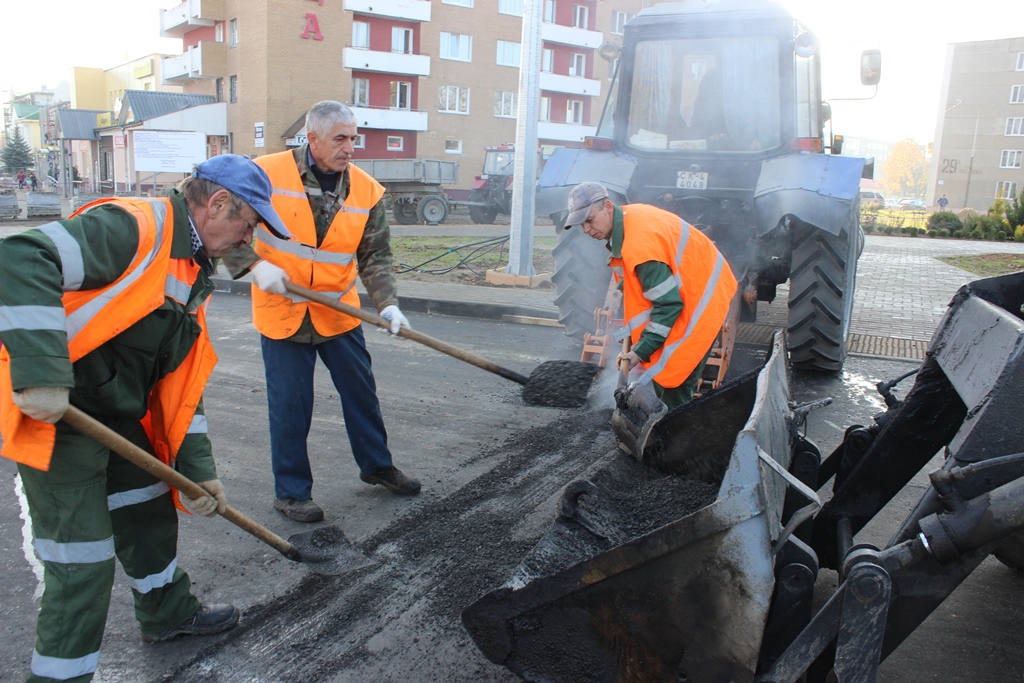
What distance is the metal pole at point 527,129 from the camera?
9414 mm

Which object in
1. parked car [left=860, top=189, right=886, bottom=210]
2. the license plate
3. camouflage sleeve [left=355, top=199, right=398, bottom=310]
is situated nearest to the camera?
camouflage sleeve [left=355, top=199, right=398, bottom=310]

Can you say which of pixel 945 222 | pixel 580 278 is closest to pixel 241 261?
pixel 580 278

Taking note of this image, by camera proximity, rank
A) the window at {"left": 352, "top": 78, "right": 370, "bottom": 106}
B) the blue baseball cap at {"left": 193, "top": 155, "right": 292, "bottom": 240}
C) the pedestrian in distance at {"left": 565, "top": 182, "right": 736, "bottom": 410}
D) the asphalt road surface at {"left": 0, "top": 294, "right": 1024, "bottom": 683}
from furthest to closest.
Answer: the window at {"left": 352, "top": 78, "right": 370, "bottom": 106}, the pedestrian in distance at {"left": 565, "top": 182, "right": 736, "bottom": 410}, the asphalt road surface at {"left": 0, "top": 294, "right": 1024, "bottom": 683}, the blue baseball cap at {"left": 193, "top": 155, "right": 292, "bottom": 240}

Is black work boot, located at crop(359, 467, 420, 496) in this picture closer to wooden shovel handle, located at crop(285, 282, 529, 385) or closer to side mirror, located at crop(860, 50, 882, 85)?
wooden shovel handle, located at crop(285, 282, 529, 385)

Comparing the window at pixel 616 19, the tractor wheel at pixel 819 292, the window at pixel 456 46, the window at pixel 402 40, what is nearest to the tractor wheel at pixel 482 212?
the window at pixel 402 40

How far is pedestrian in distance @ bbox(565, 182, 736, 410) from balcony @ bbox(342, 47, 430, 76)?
109 ft

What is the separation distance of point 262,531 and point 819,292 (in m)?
4.49

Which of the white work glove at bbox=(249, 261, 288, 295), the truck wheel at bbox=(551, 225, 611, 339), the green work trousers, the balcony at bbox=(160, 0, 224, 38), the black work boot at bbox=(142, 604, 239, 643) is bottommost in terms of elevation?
the black work boot at bbox=(142, 604, 239, 643)

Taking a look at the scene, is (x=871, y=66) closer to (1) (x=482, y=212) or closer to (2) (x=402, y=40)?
(1) (x=482, y=212)

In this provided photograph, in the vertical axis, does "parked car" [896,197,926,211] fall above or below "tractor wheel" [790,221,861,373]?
above

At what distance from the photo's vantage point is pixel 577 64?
137ft

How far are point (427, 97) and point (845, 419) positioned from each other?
111ft

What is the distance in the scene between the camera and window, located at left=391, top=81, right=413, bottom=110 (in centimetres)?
3569

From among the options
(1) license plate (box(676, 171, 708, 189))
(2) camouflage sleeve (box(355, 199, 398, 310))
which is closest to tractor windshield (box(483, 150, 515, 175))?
(1) license plate (box(676, 171, 708, 189))
